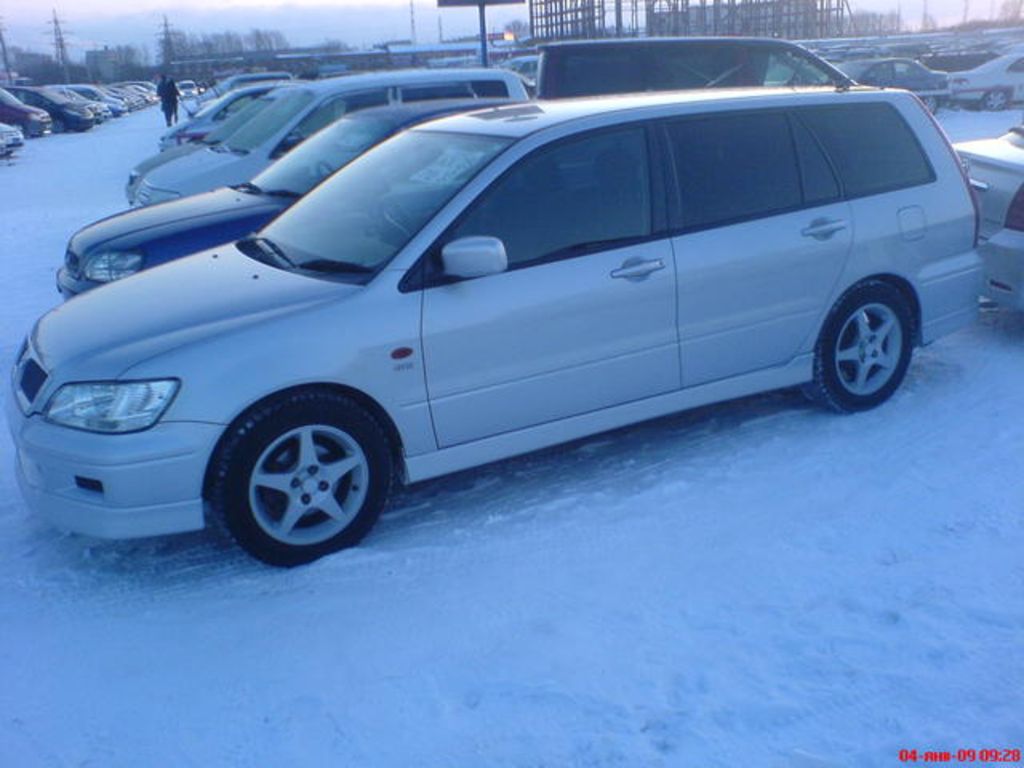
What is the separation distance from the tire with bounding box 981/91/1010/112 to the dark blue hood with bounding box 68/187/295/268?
2480cm

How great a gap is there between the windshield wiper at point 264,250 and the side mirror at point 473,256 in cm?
87

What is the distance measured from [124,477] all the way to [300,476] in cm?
65

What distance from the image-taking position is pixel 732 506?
175 inches

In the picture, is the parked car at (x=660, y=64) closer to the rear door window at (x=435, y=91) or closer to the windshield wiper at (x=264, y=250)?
the rear door window at (x=435, y=91)

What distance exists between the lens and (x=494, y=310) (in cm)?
427

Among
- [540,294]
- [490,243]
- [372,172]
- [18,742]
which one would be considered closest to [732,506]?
[540,294]

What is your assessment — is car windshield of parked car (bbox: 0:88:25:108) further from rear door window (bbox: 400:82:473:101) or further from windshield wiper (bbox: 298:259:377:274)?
windshield wiper (bbox: 298:259:377:274)

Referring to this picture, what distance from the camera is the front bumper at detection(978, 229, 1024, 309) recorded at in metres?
6.15

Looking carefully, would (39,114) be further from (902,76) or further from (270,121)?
(270,121)

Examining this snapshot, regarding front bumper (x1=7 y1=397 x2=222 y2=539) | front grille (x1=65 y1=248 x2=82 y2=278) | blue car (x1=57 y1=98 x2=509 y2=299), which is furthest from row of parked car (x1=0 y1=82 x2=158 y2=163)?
front bumper (x1=7 y1=397 x2=222 y2=539)

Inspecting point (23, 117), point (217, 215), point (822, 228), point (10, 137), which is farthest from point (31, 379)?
point (23, 117)

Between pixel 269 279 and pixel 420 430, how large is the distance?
3.11 feet

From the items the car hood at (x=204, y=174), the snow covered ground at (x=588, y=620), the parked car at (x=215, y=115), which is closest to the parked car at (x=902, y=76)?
the parked car at (x=215, y=115)
